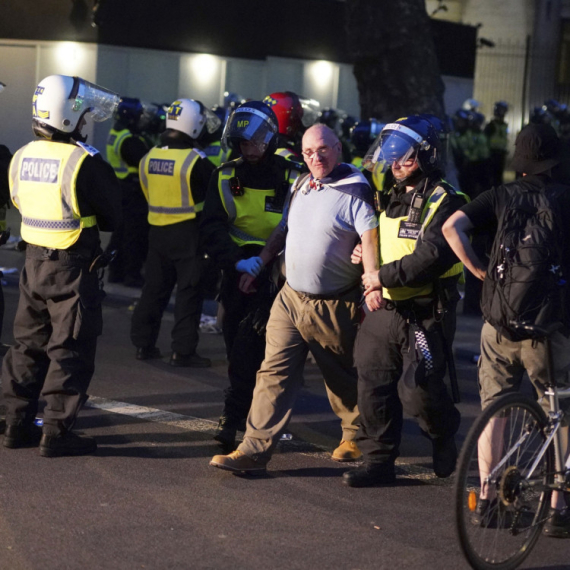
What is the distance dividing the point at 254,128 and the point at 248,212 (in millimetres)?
Answer: 490

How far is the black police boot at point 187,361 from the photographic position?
28.3ft

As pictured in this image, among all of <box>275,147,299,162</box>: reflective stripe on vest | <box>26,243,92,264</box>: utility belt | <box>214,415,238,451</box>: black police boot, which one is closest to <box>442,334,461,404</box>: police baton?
<box>214,415,238,451</box>: black police boot

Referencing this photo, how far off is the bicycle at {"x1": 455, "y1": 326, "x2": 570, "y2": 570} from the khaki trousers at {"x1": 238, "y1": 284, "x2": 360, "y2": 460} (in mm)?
1369

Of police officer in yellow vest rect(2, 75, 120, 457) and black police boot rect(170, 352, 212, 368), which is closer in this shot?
police officer in yellow vest rect(2, 75, 120, 457)

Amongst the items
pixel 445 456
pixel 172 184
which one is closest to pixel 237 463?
pixel 445 456

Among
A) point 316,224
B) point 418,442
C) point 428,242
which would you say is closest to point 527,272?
point 428,242

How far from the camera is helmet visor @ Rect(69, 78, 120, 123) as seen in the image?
19.5ft

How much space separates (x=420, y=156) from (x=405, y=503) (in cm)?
171

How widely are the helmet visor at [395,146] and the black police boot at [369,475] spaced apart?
152 centimetres

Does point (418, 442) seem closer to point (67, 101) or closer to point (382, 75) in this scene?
point (67, 101)

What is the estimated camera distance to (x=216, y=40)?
1972 centimetres

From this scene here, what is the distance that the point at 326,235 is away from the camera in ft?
18.4

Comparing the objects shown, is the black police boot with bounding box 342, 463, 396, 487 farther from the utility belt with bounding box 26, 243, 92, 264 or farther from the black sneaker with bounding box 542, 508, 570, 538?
the utility belt with bounding box 26, 243, 92, 264

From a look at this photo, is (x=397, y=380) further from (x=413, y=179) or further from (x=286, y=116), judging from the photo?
(x=286, y=116)
